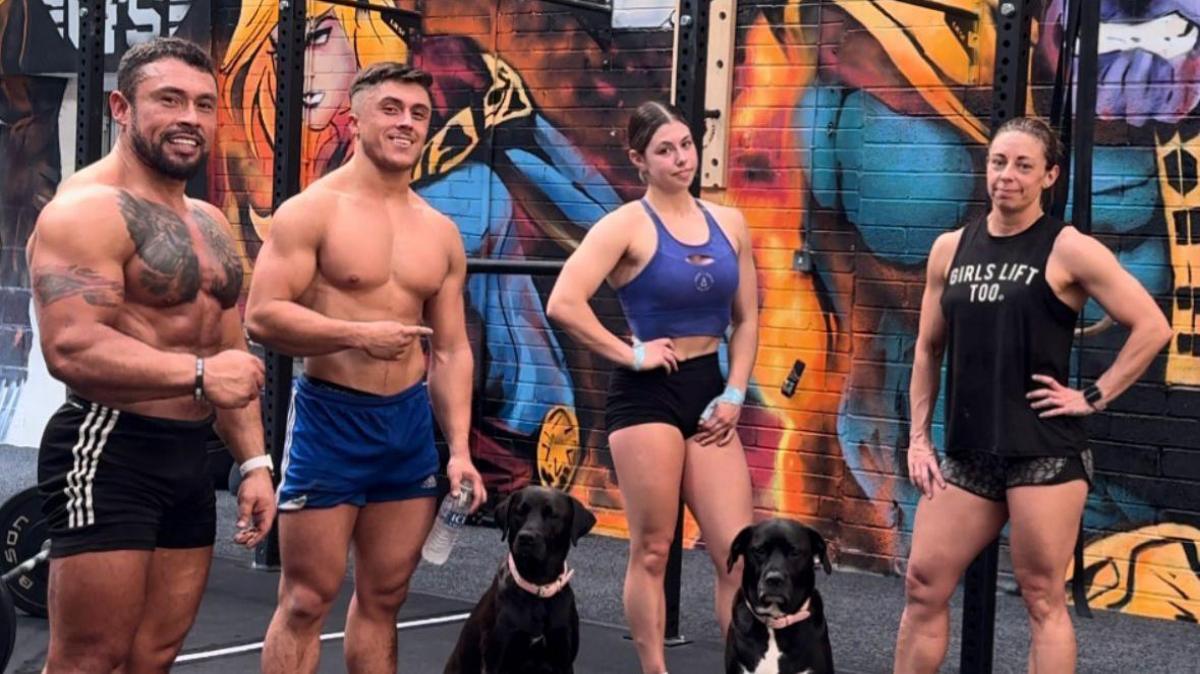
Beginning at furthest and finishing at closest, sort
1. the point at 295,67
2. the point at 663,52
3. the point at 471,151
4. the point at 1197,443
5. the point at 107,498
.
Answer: the point at 471,151
the point at 663,52
the point at 295,67
the point at 1197,443
the point at 107,498

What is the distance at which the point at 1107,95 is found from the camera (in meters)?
6.55

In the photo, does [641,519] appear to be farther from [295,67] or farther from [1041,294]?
[295,67]

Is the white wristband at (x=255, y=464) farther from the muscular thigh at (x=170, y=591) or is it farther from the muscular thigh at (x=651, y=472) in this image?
the muscular thigh at (x=651, y=472)

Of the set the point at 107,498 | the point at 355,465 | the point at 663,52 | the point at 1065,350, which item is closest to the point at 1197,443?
the point at 1065,350

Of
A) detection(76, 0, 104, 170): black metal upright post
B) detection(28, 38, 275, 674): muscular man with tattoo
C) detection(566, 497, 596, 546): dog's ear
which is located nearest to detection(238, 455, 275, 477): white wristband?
detection(28, 38, 275, 674): muscular man with tattoo

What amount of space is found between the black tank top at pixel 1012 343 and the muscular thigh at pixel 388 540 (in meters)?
1.43

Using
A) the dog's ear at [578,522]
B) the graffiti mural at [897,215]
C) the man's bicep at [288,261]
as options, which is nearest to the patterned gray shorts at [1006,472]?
the dog's ear at [578,522]

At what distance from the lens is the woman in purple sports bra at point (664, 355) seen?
183 inches

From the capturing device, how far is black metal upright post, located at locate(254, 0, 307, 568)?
6859mm

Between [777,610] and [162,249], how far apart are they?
72.6 inches

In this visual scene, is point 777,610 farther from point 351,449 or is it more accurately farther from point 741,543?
point 351,449

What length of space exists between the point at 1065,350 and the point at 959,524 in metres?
0.53

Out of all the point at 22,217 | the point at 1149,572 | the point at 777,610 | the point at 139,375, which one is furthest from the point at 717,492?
the point at 22,217

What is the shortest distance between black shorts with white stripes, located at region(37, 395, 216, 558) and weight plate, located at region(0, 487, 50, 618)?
2567 millimetres
